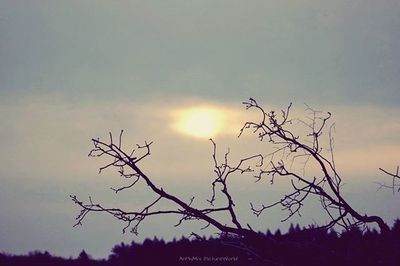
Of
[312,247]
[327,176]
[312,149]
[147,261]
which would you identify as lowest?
[312,247]

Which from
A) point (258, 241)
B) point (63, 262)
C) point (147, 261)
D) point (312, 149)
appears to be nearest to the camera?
point (258, 241)

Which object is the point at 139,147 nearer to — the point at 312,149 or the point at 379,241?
the point at 312,149

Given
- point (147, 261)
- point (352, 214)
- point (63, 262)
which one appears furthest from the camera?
point (63, 262)

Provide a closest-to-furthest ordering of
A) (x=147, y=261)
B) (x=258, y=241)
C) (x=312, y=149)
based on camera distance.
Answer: (x=258, y=241) < (x=312, y=149) < (x=147, y=261)

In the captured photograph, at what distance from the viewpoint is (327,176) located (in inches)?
187

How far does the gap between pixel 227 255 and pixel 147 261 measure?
2048cm

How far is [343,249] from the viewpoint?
4473 mm

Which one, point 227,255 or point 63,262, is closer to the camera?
point 227,255

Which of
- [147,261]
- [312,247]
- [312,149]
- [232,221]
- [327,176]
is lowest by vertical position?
[312,247]

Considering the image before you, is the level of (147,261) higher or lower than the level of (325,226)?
higher

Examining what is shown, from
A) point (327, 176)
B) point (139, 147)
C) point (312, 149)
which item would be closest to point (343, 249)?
point (327, 176)

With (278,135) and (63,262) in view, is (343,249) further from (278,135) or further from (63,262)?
(63,262)

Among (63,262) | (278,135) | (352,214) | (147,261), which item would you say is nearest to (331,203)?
(352,214)

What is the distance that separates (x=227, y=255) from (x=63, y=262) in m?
27.8
